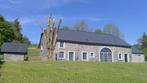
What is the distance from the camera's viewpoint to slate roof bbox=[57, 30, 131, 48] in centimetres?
5122

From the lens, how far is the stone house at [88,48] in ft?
163

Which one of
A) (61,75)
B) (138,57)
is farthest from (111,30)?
(61,75)

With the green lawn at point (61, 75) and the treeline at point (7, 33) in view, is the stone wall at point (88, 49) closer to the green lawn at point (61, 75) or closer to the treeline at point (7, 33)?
the green lawn at point (61, 75)

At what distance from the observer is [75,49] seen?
5050 cm

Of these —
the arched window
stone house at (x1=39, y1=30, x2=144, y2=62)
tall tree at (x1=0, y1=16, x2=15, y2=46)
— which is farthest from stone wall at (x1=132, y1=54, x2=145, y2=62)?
tall tree at (x1=0, y1=16, x2=15, y2=46)

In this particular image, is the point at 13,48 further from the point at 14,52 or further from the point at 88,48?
the point at 88,48

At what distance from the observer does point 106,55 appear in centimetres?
5334

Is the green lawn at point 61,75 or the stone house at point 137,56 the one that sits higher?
the stone house at point 137,56

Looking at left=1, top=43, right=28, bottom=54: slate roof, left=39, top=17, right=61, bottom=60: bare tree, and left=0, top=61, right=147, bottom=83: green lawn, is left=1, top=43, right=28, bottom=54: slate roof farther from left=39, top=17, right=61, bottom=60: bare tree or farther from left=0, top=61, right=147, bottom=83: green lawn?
left=0, top=61, right=147, bottom=83: green lawn

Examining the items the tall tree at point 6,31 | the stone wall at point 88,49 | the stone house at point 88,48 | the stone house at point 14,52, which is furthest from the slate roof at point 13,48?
the tall tree at point 6,31

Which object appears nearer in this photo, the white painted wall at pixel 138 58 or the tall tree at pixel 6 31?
the white painted wall at pixel 138 58

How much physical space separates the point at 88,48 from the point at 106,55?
422cm

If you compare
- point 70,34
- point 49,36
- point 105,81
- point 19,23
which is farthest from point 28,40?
point 105,81

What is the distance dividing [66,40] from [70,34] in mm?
2969
